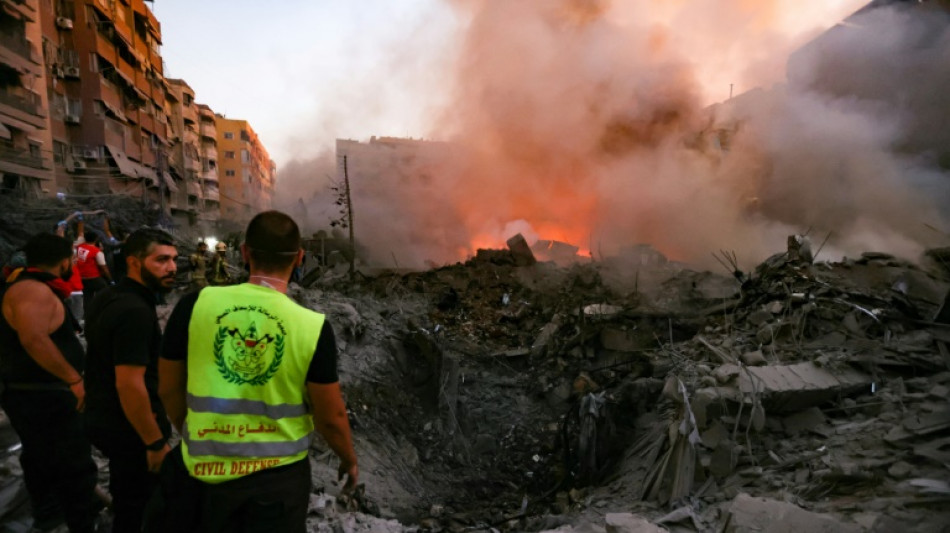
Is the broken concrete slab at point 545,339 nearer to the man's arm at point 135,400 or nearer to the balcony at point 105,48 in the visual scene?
the man's arm at point 135,400

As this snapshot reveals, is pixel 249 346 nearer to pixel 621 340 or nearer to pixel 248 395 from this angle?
pixel 248 395

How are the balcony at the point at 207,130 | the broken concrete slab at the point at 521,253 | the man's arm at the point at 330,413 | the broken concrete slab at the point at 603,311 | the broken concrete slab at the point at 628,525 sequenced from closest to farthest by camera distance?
the man's arm at the point at 330,413
the broken concrete slab at the point at 628,525
the broken concrete slab at the point at 603,311
the broken concrete slab at the point at 521,253
the balcony at the point at 207,130

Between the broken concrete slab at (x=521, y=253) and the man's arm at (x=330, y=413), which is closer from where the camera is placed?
the man's arm at (x=330, y=413)

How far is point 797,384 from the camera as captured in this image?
3.85m

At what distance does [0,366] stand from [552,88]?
1865 cm

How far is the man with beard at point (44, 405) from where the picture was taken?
8.15ft

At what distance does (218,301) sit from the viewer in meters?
1.62

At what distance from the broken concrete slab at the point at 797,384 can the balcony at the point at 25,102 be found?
24843 mm

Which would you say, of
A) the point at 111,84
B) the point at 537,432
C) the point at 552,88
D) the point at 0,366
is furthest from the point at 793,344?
the point at 111,84

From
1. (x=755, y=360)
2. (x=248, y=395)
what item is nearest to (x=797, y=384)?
(x=755, y=360)

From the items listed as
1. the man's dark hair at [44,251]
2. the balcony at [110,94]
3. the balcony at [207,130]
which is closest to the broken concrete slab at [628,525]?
the man's dark hair at [44,251]

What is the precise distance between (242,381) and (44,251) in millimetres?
1971

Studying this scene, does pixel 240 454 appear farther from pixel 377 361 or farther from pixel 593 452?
pixel 377 361

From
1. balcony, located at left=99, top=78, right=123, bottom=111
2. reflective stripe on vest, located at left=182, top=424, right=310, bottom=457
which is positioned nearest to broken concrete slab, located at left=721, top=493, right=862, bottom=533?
reflective stripe on vest, located at left=182, top=424, right=310, bottom=457
